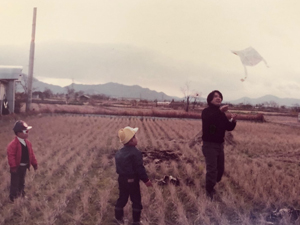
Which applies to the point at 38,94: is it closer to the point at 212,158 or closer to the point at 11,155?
the point at 11,155

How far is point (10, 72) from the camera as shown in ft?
58.9

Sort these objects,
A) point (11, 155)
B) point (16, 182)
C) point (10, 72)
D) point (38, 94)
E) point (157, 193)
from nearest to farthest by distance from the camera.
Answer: point (11, 155) < point (16, 182) < point (157, 193) < point (10, 72) < point (38, 94)

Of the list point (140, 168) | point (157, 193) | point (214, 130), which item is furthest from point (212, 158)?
point (140, 168)

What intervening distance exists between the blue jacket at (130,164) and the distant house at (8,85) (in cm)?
1578

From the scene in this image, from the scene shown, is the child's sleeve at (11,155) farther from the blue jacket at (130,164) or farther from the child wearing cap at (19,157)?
the blue jacket at (130,164)

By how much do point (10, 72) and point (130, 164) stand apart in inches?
666

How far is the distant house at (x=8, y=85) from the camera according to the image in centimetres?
1733

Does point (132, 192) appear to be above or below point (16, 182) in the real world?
above

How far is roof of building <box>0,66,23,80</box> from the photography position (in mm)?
17591

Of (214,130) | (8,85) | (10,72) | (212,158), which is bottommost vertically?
(212,158)

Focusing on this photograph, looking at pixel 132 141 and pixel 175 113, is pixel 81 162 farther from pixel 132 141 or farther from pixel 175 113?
pixel 175 113

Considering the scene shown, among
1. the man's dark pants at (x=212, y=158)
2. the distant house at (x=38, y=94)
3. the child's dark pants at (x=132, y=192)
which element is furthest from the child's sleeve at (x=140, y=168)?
the distant house at (x=38, y=94)

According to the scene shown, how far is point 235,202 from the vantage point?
4363mm

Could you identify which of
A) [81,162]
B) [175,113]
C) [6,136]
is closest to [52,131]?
[6,136]
